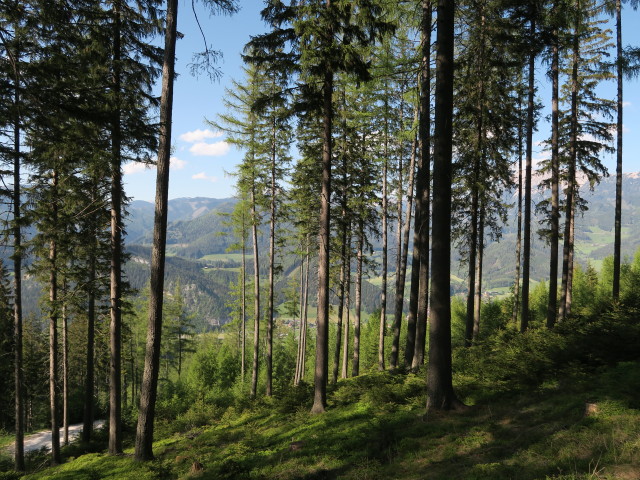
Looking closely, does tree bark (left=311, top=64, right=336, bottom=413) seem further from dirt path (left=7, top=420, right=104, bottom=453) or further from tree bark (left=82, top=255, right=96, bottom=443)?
dirt path (left=7, top=420, right=104, bottom=453)

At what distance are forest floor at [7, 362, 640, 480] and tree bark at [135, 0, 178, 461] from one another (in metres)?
0.80

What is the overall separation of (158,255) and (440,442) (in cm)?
682

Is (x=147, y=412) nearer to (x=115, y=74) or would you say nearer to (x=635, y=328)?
(x=115, y=74)

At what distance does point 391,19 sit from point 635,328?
34.7ft

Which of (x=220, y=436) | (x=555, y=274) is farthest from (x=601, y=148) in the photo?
(x=220, y=436)

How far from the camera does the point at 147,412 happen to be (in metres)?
7.74

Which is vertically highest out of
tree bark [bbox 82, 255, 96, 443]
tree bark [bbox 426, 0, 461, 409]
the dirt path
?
tree bark [bbox 426, 0, 461, 409]

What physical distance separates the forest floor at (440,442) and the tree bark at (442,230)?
628 millimetres

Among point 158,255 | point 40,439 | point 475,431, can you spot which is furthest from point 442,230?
point 40,439

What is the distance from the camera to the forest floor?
4359 millimetres

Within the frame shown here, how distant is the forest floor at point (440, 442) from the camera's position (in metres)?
4.36

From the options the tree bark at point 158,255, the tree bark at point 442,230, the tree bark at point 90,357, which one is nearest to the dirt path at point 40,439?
the tree bark at point 90,357

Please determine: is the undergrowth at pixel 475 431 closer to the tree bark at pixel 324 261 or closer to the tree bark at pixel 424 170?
the tree bark at pixel 324 261

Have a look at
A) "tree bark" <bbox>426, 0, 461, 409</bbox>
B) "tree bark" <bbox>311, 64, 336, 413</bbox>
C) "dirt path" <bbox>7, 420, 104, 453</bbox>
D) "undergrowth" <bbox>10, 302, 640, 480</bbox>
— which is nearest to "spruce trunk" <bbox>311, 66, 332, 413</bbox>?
"tree bark" <bbox>311, 64, 336, 413</bbox>
